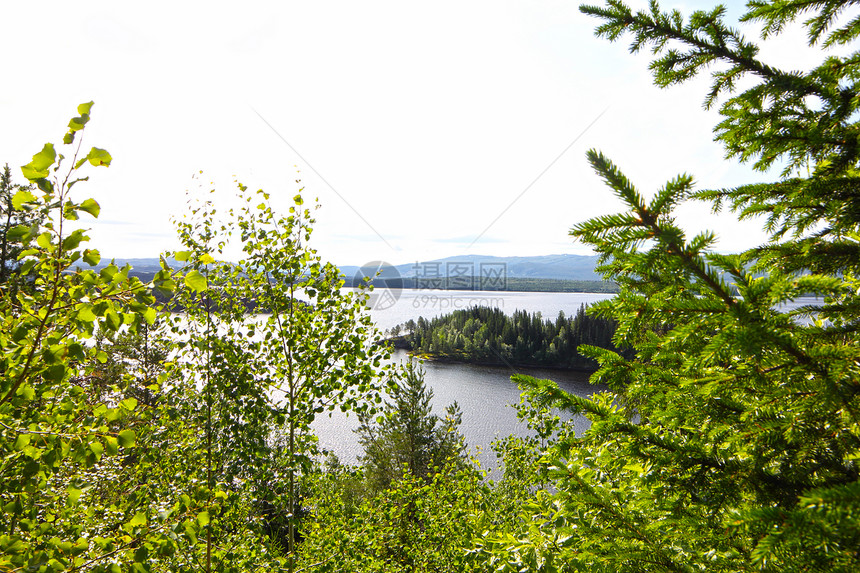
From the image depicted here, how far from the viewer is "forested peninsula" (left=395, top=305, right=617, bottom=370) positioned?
215 ft

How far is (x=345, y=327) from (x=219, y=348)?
4.86 feet

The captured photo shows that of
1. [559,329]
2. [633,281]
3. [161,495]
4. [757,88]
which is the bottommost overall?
[559,329]

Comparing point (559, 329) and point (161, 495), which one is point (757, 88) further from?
point (559, 329)

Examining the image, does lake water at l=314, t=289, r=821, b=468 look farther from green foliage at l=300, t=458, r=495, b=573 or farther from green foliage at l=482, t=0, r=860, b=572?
green foliage at l=482, t=0, r=860, b=572

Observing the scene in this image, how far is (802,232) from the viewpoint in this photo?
189 cm

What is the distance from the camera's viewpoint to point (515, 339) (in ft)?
234

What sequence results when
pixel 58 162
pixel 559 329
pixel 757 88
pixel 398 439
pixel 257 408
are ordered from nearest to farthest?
pixel 58 162 < pixel 757 88 < pixel 257 408 < pixel 398 439 < pixel 559 329

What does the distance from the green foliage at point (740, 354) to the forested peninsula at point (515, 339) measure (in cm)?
6451

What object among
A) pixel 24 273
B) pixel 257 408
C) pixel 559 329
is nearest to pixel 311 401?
pixel 257 408

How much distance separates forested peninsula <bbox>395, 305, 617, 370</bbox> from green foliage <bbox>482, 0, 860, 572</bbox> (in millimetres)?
64509

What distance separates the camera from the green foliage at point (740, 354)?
1.10m

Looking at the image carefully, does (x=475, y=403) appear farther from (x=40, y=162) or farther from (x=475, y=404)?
(x=40, y=162)

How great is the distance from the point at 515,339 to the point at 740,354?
72105mm
